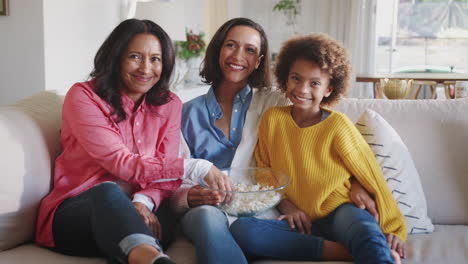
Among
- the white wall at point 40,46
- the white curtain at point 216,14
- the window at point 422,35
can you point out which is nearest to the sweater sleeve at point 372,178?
the white wall at point 40,46

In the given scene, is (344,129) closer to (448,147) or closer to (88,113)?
(448,147)

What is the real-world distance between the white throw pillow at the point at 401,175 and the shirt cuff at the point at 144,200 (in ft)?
2.63

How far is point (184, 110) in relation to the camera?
185 cm

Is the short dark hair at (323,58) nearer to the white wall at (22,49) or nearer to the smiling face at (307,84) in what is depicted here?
the smiling face at (307,84)

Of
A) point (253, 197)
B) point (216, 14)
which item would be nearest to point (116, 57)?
point (253, 197)

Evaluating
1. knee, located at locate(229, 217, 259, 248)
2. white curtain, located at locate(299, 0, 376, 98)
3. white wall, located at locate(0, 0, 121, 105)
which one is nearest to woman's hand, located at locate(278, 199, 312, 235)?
knee, located at locate(229, 217, 259, 248)

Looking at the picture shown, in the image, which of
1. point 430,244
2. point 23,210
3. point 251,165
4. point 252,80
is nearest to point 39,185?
point 23,210

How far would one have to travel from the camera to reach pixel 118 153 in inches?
57.1

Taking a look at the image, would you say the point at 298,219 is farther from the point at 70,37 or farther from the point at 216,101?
the point at 70,37

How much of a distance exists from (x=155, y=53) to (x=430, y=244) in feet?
3.69

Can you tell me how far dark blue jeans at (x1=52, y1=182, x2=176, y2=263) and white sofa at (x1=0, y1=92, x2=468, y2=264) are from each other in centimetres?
5

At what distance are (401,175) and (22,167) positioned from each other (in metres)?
1.26

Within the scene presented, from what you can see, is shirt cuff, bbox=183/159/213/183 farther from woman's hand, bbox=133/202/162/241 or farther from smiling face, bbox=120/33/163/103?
smiling face, bbox=120/33/163/103

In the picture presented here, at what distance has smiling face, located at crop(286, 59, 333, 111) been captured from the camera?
1657 millimetres
